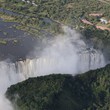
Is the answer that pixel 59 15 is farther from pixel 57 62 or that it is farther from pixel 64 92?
pixel 64 92

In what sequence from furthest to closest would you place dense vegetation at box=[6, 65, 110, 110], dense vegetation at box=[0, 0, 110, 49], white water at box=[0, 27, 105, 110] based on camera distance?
1. dense vegetation at box=[0, 0, 110, 49]
2. white water at box=[0, 27, 105, 110]
3. dense vegetation at box=[6, 65, 110, 110]

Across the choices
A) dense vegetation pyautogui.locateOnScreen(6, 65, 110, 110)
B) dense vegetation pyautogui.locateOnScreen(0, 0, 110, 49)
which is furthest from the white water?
dense vegetation pyautogui.locateOnScreen(0, 0, 110, 49)

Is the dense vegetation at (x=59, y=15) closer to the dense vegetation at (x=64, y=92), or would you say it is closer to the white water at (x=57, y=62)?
the white water at (x=57, y=62)

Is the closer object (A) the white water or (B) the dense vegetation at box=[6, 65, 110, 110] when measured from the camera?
(B) the dense vegetation at box=[6, 65, 110, 110]

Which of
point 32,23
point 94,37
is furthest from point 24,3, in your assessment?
point 94,37

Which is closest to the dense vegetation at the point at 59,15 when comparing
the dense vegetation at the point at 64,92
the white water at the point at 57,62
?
the white water at the point at 57,62

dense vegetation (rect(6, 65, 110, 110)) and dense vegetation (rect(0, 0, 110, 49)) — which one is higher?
dense vegetation (rect(6, 65, 110, 110))

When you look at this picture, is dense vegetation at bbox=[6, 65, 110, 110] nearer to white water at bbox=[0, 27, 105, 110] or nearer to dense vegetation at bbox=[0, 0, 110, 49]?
white water at bbox=[0, 27, 105, 110]

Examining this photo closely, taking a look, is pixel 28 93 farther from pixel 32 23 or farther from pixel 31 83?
pixel 32 23

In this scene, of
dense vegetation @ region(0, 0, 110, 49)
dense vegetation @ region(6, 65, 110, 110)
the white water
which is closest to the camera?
dense vegetation @ region(6, 65, 110, 110)
